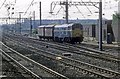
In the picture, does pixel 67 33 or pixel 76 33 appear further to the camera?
pixel 67 33

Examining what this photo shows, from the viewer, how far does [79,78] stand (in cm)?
1415

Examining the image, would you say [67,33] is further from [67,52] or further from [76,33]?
[67,52]

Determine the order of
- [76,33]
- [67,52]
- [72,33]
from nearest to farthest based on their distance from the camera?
[67,52] < [72,33] < [76,33]

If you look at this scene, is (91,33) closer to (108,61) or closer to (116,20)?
(116,20)

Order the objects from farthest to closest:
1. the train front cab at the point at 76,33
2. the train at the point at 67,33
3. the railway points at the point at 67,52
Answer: the train at the point at 67,33 → the train front cab at the point at 76,33 → the railway points at the point at 67,52

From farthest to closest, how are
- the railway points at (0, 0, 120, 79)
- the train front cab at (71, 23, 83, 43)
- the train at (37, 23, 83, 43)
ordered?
the train at (37, 23, 83, 43) < the train front cab at (71, 23, 83, 43) < the railway points at (0, 0, 120, 79)

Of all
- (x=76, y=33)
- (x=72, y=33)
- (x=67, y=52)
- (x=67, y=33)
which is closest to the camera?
(x=67, y=52)

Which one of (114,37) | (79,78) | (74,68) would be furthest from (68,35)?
(79,78)

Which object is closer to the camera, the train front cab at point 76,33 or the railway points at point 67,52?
the railway points at point 67,52

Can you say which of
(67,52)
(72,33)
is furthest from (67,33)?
(67,52)

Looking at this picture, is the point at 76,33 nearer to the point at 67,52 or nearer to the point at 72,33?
the point at 72,33

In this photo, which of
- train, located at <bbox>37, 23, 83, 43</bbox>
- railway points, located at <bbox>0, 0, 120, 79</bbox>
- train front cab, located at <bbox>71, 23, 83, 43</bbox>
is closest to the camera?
railway points, located at <bbox>0, 0, 120, 79</bbox>

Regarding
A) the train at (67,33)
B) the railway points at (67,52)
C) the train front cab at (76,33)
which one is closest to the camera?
the railway points at (67,52)

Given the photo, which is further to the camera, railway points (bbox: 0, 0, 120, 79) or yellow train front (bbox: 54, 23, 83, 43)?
yellow train front (bbox: 54, 23, 83, 43)
